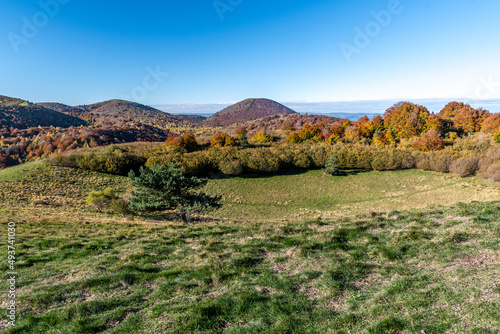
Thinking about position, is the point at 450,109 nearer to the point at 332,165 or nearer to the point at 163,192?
the point at 332,165

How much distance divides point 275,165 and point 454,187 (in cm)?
2686

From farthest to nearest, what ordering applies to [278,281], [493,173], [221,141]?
1. [221,141]
2. [493,173]
3. [278,281]

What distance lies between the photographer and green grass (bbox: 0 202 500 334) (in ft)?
16.9

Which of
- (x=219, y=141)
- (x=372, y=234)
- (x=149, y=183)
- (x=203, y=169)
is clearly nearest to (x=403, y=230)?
(x=372, y=234)

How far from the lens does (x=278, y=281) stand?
7.06m

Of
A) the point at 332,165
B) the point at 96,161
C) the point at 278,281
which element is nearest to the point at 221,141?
the point at 96,161

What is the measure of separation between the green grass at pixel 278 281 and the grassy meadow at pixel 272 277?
0.03 m

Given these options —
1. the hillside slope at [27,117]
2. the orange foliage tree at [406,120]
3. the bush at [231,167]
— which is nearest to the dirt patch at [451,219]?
the bush at [231,167]

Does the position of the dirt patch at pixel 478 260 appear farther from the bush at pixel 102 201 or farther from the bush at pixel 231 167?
the bush at pixel 231 167

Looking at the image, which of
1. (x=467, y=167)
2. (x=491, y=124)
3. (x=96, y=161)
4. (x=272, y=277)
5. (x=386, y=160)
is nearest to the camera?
(x=272, y=277)

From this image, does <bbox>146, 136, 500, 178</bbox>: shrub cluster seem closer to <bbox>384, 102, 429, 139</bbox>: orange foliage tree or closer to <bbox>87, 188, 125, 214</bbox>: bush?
<bbox>384, 102, 429, 139</bbox>: orange foliage tree

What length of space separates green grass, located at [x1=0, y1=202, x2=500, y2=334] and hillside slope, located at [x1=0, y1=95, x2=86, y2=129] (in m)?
154

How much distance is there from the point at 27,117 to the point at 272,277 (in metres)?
183

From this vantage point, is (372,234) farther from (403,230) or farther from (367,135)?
(367,135)
